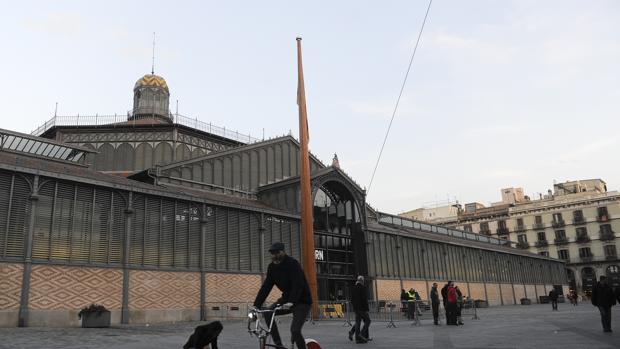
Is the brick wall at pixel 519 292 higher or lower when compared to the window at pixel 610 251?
lower

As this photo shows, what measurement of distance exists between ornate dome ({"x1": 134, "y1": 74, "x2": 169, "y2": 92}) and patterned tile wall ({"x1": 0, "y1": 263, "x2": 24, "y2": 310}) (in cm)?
Answer: 3263

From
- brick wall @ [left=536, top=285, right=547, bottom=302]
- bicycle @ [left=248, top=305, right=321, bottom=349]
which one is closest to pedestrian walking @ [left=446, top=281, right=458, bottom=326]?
bicycle @ [left=248, top=305, right=321, bottom=349]

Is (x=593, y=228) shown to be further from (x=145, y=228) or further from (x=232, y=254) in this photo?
(x=145, y=228)

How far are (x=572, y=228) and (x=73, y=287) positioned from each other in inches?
3150

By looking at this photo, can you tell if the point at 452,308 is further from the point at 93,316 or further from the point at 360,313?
the point at 93,316

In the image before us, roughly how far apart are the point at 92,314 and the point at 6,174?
7.03 metres

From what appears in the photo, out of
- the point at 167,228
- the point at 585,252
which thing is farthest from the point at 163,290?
the point at 585,252

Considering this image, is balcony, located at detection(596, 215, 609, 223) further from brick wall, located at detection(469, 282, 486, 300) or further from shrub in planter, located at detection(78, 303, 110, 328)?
shrub in planter, located at detection(78, 303, 110, 328)

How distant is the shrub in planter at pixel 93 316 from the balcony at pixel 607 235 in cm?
8024

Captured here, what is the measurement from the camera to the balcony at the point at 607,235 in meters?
79.7

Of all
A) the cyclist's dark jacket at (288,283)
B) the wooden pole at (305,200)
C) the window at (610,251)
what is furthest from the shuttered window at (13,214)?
the window at (610,251)

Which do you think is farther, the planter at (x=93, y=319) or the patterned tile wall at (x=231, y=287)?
the patterned tile wall at (x=231, y=287)

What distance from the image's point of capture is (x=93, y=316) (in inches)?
827

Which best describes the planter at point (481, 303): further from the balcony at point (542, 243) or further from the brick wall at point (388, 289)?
the balcony at point (542, 243)
